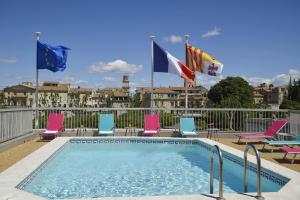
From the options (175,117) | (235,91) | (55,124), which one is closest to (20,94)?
(235,91)

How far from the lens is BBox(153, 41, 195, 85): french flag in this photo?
14727 millimetres

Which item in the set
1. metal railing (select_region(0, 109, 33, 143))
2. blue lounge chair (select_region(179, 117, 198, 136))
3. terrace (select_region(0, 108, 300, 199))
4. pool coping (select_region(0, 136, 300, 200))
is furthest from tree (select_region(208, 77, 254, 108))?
pool coping (select_region(0, 136, 300, 200))

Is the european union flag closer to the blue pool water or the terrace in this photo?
the terrace

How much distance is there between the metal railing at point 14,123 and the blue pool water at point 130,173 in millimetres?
1736

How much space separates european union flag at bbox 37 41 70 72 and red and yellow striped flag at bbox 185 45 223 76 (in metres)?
5.66

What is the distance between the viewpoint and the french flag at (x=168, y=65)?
580 inches

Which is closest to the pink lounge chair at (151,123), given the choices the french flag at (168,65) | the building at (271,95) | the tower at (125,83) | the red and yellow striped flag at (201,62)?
the french flag at (168,65)

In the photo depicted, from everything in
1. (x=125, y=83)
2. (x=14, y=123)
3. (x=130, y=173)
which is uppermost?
(x=125, y=83)

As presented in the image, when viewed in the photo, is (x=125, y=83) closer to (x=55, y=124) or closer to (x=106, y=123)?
(x=106, y=123)

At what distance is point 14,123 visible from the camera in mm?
11375

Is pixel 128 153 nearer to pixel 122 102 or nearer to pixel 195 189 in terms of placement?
pixel 195 189

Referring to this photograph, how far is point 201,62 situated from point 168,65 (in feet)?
4.78

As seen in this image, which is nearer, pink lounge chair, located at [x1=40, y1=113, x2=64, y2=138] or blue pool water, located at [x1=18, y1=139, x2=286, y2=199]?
blue pool water, located at [x1=18, y1=139, x2=286, y2=199]

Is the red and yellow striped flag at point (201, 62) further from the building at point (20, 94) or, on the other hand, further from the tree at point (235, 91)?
the building at point (20, 94)
